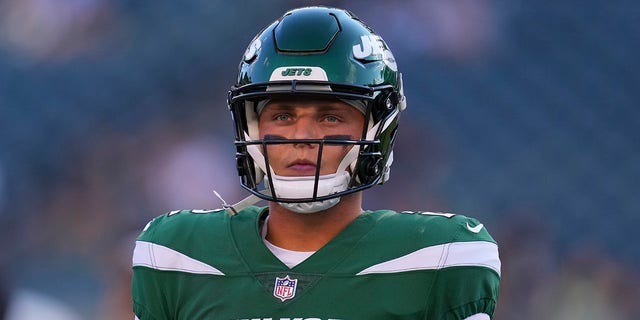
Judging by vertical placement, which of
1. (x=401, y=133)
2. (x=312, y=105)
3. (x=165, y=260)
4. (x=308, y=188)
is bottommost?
(x=401, y=133)

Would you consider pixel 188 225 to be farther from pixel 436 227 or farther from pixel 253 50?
pixel 436 227

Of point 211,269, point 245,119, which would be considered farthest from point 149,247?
point 245,119

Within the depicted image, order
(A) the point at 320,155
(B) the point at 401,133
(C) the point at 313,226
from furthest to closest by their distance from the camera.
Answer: (B) the point at 401,133 < (C) the point at 313,226 < (A) the point at 320,155

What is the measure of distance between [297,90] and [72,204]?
181 cm

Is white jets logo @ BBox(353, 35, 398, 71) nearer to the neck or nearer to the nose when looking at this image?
the nose

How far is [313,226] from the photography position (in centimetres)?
185

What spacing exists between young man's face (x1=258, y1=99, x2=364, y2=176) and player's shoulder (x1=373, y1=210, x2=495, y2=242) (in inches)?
6.6

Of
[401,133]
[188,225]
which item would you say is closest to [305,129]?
[188,225]

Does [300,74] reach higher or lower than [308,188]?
higher

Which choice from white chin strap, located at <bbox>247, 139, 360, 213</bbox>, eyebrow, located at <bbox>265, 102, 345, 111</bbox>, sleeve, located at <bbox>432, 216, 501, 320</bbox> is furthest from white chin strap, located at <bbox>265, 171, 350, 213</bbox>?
sleeve, located at <bbox>432, 216, 501, 320</bbox>

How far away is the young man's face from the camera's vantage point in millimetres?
1785

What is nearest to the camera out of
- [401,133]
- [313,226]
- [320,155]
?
[320,155]

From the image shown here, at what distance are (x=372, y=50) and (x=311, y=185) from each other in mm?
314

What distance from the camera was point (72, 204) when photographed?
338 cm
